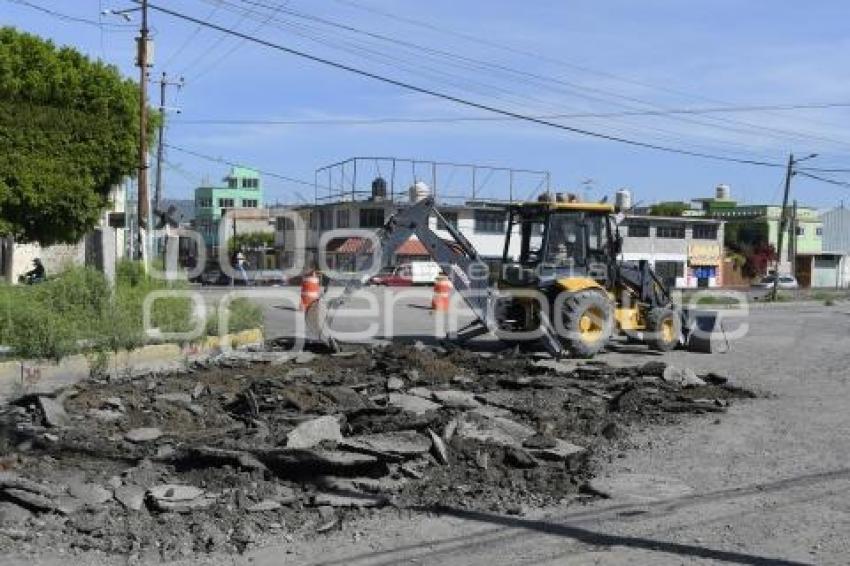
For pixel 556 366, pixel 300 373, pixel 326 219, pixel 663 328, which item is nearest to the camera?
pixel 300 373

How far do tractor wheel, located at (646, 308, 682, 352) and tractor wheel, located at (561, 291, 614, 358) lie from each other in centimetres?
104

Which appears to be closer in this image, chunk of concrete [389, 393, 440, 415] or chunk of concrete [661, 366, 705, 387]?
chunk of concrete [389, 393, 440, 415]

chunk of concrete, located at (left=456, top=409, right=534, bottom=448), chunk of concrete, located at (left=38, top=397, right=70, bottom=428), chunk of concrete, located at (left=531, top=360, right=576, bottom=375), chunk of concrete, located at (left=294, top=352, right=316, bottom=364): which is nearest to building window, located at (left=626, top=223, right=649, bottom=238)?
chunk of concrete, located at (left=531, top=360, right=576, bottom=375)

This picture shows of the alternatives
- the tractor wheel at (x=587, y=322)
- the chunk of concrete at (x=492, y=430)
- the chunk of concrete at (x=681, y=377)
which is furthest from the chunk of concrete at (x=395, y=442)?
the tractor wheel at (x=587, y=322)

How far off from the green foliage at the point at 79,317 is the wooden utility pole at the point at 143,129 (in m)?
13.1

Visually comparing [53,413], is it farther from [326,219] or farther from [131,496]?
[326,219]

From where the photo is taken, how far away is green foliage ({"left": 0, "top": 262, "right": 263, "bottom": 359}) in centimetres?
1229

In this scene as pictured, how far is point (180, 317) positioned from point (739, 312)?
76.4ft

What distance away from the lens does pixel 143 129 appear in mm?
31281

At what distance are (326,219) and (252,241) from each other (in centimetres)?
2907

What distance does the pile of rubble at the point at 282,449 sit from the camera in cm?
686

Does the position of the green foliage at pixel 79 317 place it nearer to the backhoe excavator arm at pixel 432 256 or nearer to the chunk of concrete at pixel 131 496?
the backhoe excavator arm at pixel 432 256

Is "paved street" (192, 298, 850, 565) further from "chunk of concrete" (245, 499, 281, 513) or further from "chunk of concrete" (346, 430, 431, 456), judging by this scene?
"chunk of concrete" (346, 430, 431, 456)

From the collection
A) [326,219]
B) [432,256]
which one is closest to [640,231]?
[326,219]
